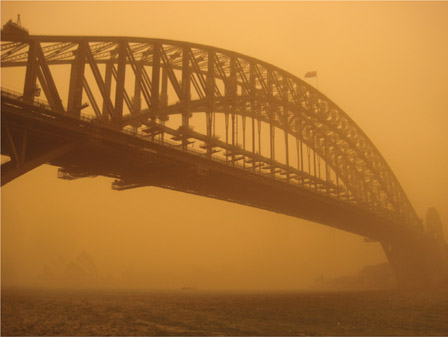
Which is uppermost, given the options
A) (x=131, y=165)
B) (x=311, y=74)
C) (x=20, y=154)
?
(x=311, y=74)

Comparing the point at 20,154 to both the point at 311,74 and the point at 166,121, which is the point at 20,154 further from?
the point at 311,74

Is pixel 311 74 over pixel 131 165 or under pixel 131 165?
over

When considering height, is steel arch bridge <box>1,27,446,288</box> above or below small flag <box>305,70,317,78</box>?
below

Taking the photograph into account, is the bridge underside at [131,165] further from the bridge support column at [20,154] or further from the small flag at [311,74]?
the small flag at [311,74]

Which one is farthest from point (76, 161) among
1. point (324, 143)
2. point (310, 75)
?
point (324, 143)

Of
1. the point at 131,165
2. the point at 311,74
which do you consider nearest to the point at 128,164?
the point at 131,165

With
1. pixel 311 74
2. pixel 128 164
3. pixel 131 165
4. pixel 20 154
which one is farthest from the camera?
pixel 311 74

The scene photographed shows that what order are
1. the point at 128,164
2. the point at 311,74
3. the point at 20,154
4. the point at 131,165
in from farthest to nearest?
the point at 311,74, the point at 131,165, the point at 128,164, the point at 20,154

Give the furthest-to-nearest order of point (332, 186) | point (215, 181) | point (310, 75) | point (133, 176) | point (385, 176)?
point (385, 176) → point (310, 75) → point (332, 186) → point (215, 181) → point (133, 176)

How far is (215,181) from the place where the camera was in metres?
52.7

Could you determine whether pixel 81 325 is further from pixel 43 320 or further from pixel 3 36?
pixel 3 36

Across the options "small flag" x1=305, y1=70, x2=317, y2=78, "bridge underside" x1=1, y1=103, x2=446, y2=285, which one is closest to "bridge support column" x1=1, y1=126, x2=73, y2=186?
"bridge underside" x1=1, y1=103, x2=446, y2=285

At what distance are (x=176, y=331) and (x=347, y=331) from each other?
1096cm

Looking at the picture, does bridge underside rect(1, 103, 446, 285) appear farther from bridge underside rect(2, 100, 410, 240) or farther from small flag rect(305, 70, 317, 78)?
small flag rect(305, 70, 317, 78)
